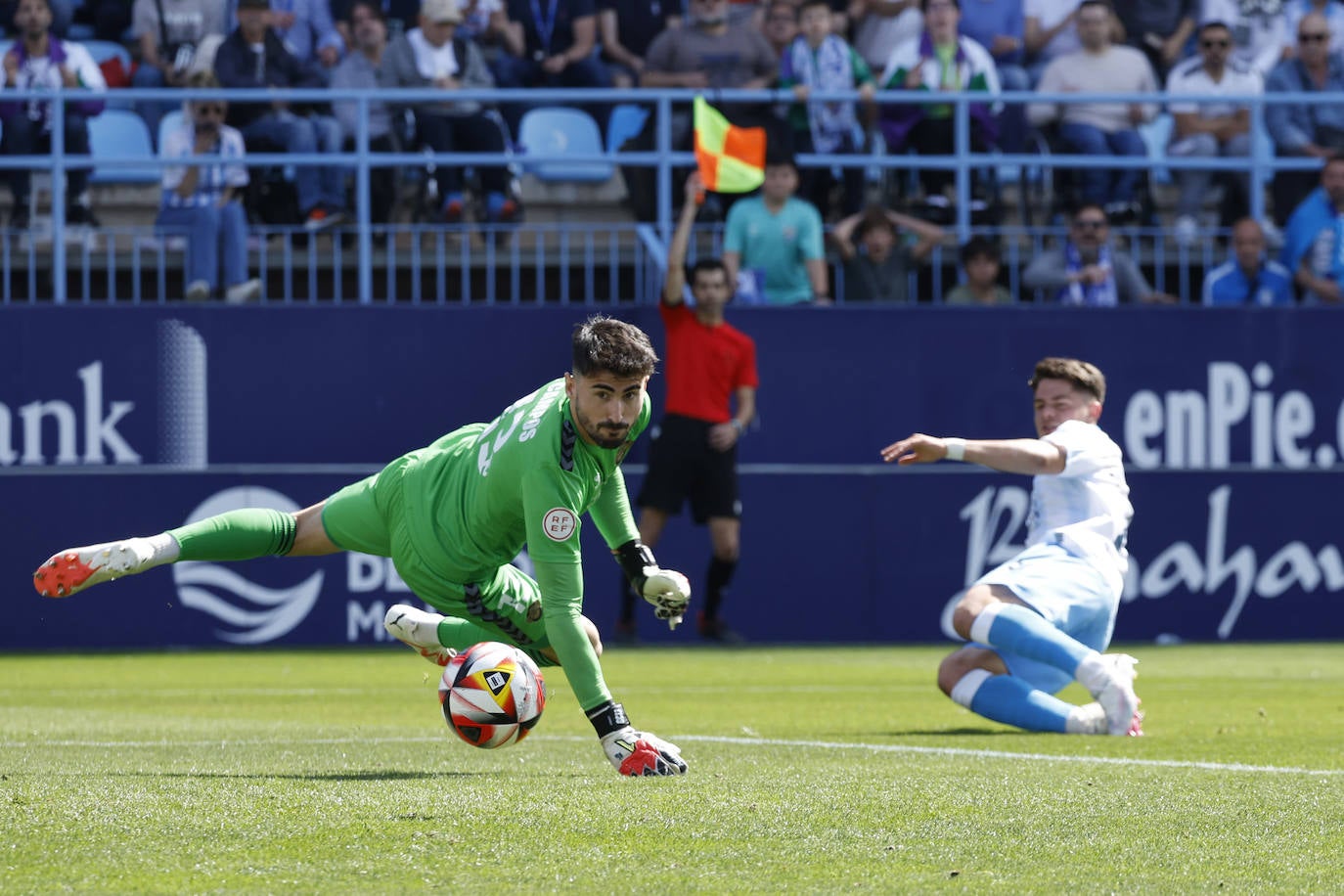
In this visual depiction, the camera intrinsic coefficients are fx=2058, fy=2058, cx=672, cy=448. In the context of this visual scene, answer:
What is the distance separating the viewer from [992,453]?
7.71 metres

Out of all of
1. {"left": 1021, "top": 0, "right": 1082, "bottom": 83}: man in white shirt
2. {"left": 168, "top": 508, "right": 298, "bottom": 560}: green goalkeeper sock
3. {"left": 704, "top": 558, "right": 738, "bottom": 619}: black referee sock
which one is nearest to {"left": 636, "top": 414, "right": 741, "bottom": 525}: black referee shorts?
{"left": 704, "top": 558, "right": 738, "bottom": 619}: black referee sock

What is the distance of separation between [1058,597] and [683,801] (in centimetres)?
323

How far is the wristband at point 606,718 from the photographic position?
254 inches

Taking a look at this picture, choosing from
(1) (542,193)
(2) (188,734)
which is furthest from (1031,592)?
(1) (542,193)

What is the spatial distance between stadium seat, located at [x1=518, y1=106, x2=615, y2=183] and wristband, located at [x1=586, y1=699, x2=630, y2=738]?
989 cm

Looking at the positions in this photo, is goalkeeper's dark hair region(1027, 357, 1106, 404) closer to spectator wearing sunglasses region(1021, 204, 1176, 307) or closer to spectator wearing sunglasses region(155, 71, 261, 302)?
spectator wearing sunglasses region(1021, 204, 1176, 307)

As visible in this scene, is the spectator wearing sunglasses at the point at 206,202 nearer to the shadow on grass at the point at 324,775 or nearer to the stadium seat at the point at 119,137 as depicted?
the stadium seat at the point at 119,137

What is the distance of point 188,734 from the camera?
8.42 meters

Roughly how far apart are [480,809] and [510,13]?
12.1 m

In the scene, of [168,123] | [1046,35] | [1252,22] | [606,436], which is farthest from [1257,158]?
[606,436]

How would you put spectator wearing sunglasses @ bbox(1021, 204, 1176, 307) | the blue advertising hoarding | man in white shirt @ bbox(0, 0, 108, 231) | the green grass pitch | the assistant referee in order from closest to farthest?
the green grass pitch
the assistant referee
the blue advertising hoarding
man in white shirt @ bbox(0, 0, 108, 231)
spectator wearing sunglasses @ bbox(1021, 204, 1176, 307)

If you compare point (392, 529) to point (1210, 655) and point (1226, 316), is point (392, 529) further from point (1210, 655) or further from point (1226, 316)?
point (1226, 316)

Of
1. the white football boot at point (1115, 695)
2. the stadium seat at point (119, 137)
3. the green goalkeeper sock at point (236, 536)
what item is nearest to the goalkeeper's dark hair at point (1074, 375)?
the white football boot at point (1115, 695)

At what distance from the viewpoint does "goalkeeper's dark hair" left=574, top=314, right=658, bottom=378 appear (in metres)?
6.39
